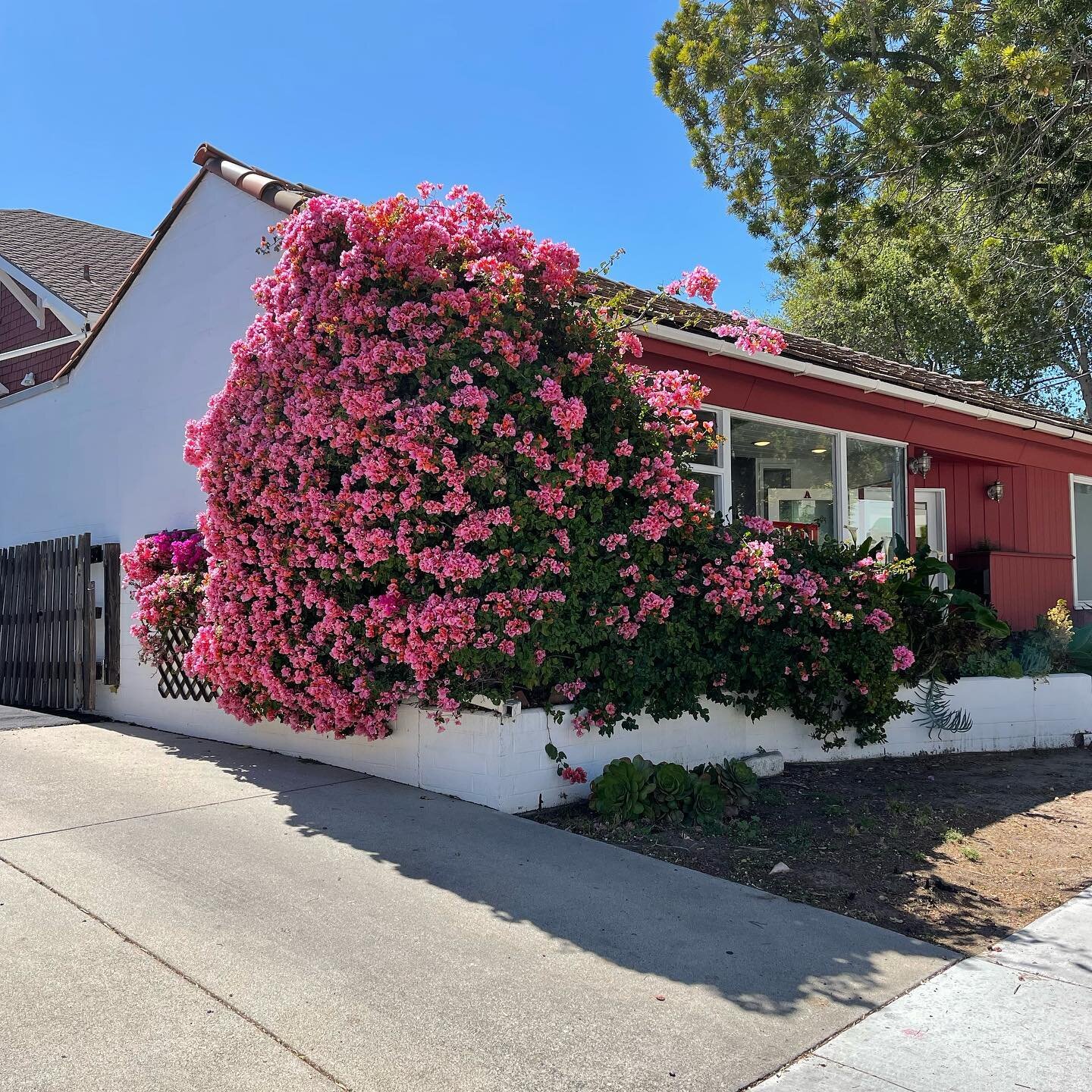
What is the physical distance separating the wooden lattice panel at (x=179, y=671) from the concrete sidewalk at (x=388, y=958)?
245cm

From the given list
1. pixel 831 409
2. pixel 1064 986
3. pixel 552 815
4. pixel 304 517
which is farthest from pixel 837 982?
pixel 831 409

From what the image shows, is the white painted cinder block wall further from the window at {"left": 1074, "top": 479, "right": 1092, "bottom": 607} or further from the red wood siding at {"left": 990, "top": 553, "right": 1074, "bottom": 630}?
the window at {"left": 1074, "top": 479, "right": 1092, "bottom": 607}

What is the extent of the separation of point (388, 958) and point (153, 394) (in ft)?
23.0

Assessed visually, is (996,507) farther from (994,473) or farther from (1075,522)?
(1075,522)

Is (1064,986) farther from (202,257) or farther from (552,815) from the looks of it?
(202,257)

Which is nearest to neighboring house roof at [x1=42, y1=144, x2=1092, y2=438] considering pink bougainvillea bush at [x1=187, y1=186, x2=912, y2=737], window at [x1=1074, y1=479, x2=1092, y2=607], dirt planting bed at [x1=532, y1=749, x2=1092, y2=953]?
pink bougainvillea bush at [x1=187, y1=186, x2=912, y2=737]

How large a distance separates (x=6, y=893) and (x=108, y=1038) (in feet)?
5.22

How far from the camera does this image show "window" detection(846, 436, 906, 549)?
443 inches

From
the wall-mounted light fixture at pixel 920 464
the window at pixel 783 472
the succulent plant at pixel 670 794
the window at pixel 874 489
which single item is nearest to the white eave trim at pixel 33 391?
the window at pixel 783 472

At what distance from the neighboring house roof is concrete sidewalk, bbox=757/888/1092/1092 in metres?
4.62

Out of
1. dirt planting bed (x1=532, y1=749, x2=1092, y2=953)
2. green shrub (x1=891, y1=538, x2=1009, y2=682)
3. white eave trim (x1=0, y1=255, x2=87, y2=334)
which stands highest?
white eave trim (x1=0, y1=255, x2=87, y2=334)

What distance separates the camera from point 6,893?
14.4 feet

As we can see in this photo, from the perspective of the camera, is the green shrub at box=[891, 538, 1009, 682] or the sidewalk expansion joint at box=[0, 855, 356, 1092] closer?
the sidewalk expansion joint at box=[0, 855, 356, 1092]

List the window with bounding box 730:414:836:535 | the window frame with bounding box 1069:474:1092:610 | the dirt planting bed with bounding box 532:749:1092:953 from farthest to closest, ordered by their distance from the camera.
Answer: the window frame with bounding box 1069:474:1092:610 → the window with bounding box 730:414:836:535 → the dirt planting bed with bounding box 532:749:1092:953
